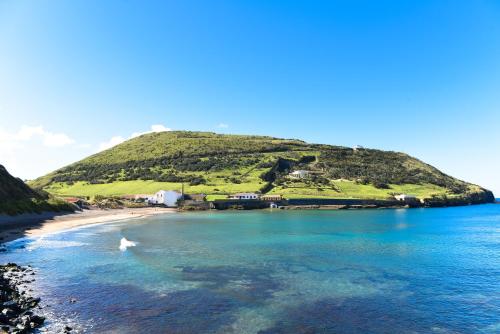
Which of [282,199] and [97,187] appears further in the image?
[97,187]

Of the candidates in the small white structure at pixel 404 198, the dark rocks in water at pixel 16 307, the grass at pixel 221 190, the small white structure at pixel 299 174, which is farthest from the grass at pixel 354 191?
the dark rocks in water at pixel 16 307

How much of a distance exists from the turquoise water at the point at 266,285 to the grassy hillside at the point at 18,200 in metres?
25.4

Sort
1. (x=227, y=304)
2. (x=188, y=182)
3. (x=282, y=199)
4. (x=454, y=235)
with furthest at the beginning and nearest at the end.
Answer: (x=188, y=182) → (x=282, y=199) → (x=454, y=235) → (x=227, y=304)

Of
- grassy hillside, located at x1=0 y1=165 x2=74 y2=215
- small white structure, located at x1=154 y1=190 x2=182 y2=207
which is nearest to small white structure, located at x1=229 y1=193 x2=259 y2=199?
small white structure, located at x1=154 y1=190 x2=182 y2=207

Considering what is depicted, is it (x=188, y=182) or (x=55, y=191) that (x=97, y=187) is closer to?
(x=55, y=191)

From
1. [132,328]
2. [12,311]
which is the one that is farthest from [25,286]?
[132,328]

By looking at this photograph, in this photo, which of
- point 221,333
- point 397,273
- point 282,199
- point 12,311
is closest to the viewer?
point 221,333

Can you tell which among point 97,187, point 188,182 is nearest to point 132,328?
point 188,182

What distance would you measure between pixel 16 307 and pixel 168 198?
12291 centimetres

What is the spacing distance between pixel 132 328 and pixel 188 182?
5895 inches

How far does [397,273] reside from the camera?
118ft

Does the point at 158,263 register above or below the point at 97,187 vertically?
below

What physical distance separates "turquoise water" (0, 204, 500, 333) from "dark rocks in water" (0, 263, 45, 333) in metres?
1.10

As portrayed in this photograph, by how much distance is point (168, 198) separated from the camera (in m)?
145
